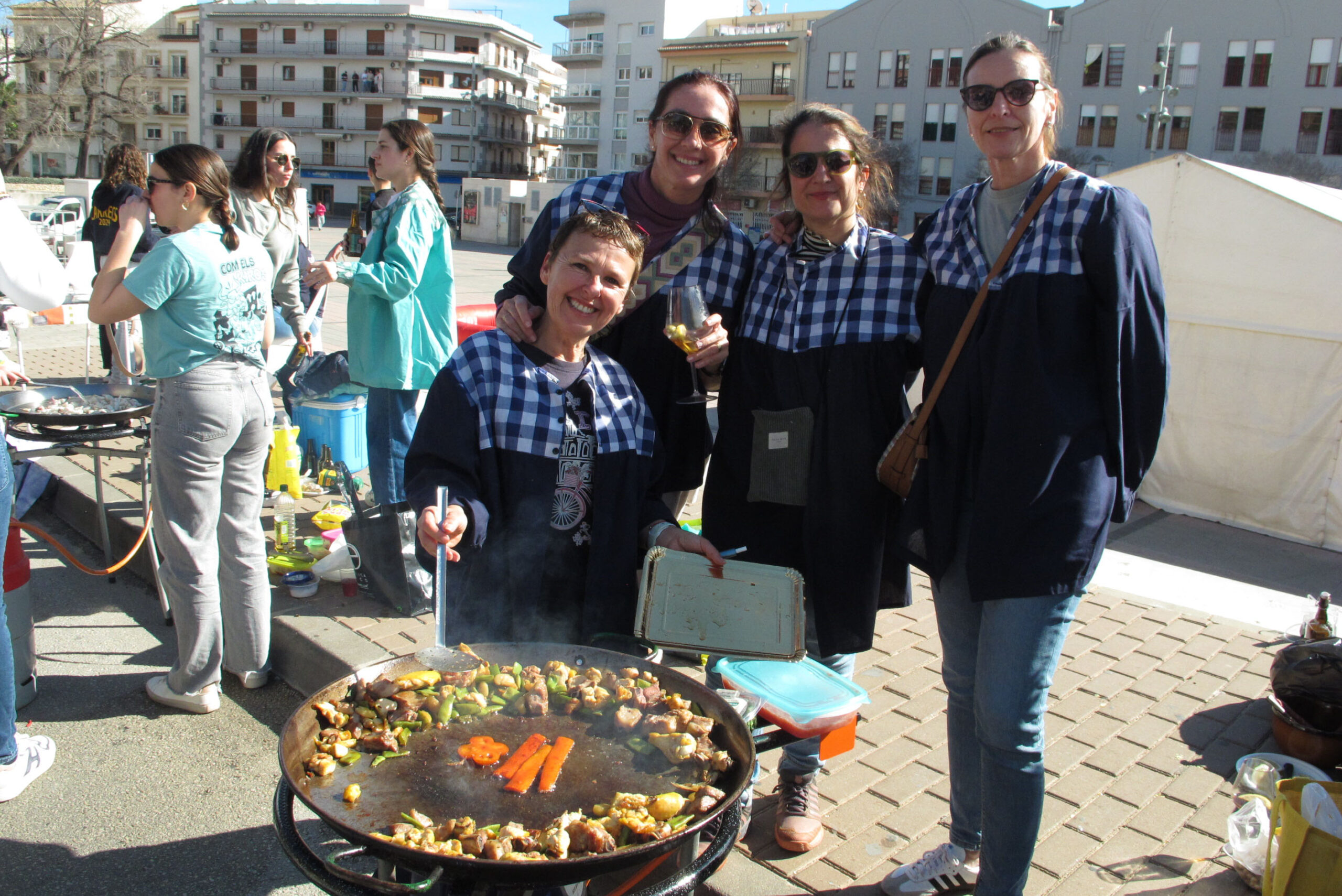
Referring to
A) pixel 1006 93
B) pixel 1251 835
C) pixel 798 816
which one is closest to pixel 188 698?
pixel 798 816

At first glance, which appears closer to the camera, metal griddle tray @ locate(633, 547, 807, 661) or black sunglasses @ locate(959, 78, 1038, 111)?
black sunglasses @ locate(959, 78, 1038, 111)

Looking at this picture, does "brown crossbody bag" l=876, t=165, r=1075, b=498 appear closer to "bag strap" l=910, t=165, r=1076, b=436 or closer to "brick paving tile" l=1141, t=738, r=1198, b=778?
"bag strap" l=910, t=165, r=1076, b=436

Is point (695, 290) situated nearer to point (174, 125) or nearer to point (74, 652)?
point (74, 652)

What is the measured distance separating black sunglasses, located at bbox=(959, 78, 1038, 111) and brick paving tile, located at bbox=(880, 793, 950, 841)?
7.54 ft

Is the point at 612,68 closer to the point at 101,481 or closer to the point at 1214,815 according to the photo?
the point at 101,481

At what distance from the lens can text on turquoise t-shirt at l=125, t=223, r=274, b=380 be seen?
3.44 m

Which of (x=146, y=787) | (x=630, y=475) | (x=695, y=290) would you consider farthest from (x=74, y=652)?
(x=695, y=290)

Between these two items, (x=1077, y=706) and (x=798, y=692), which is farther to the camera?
(x=1077, y=706)

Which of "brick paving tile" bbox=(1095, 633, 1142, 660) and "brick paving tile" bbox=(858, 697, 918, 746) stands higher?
"brick paving tile" bbox=(1095, 633, 1142, 660)

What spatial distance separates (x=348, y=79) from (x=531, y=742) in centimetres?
7647

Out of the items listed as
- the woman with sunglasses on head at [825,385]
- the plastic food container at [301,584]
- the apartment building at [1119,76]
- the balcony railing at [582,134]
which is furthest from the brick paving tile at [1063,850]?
the balcony railing at [582,134]

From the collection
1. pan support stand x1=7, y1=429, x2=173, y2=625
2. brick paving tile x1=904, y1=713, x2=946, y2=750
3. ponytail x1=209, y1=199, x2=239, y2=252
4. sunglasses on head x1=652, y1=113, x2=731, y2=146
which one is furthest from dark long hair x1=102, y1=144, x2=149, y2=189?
brick paving tile x1=904, y1=713, x2=946, y2=750

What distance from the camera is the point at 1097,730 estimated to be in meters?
3.98

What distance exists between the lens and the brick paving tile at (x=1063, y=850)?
3.01 m
